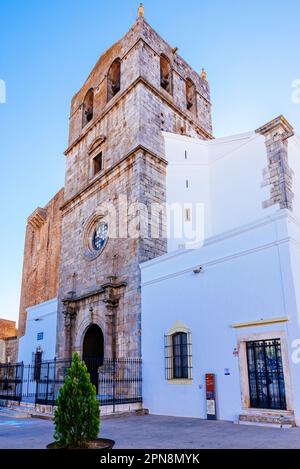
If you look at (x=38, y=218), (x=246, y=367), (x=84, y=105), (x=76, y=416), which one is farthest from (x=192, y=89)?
(x=76, y=416)

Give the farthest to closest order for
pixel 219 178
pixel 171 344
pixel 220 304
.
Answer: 1. pixel 219 178
2. pixel 171 344
3. pixel 220 304

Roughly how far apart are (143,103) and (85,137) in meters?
4.43

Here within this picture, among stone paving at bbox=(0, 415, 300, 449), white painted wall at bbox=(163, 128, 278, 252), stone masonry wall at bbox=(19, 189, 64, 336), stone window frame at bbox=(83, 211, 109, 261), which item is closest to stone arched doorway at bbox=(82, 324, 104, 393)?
stone window frame at bbox=(83, 211, 109, 261)

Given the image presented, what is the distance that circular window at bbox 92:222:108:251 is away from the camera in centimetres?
1533

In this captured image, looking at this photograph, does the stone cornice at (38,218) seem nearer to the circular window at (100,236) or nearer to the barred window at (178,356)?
the circular window at (100,236)

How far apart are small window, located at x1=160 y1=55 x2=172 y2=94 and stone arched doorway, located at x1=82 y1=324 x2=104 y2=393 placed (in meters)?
11.6

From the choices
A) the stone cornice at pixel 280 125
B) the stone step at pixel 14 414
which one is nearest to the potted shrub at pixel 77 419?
the stone step at pixel 14 414

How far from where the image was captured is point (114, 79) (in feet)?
60.5

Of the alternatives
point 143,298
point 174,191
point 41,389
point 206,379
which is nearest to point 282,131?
point 174,191

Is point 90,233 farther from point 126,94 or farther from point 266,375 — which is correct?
Result: point 266,375

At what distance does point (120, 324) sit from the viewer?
12930 mm

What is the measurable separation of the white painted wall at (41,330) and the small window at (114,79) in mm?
10223

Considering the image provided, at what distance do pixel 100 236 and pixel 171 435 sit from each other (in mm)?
9608

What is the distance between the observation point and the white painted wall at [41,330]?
673 inches
